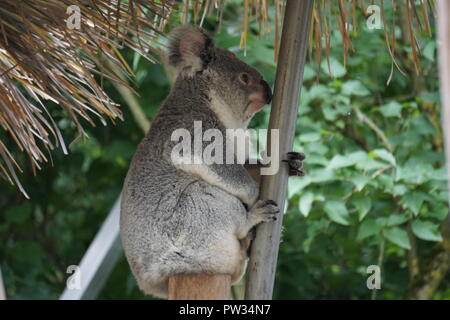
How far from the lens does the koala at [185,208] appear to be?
12.4ft

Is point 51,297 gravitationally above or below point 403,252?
below

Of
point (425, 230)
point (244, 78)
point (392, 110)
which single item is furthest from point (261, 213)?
point (392, 110)

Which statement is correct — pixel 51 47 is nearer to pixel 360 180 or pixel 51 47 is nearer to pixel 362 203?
pixel 360 180

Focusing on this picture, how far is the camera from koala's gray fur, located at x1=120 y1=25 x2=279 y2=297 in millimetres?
3781

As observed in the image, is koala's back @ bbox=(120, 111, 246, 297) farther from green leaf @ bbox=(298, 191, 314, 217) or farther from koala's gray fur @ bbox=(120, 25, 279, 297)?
green leaf @ bbox=(298, 191, 314, 217)

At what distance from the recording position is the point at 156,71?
6887mm

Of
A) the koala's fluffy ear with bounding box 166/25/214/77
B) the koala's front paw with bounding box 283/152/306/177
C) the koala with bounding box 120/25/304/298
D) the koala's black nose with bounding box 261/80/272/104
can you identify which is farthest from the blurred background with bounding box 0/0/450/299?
the koala's front paw with bounding box 283/152/306/177

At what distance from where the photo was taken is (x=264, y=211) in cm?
362

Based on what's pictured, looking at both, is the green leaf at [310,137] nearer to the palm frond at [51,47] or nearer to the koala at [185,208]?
the koala at [185,208]

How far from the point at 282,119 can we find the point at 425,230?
2.74 m

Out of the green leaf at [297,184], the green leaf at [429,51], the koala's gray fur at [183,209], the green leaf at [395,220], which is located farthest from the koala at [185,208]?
the green leaf at [429,51]
